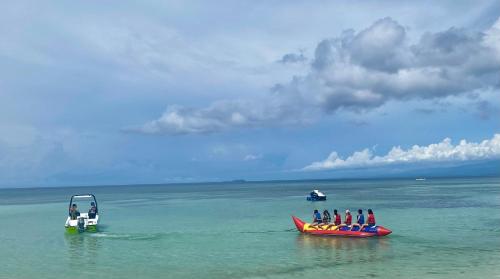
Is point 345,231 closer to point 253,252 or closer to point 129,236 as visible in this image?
point 253,252

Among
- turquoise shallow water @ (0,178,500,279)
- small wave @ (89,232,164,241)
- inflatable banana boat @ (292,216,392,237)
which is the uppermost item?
inflatable banana boat @ (292,216,392,237)

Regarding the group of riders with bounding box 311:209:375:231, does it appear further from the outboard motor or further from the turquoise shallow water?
the outboard motor

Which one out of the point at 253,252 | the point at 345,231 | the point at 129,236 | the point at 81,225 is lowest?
the point at 253,252

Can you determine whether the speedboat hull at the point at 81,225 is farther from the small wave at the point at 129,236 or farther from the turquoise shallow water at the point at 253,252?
the small wave at the point at 129,236

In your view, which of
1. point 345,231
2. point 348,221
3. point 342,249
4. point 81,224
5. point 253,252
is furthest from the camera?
point 81,224

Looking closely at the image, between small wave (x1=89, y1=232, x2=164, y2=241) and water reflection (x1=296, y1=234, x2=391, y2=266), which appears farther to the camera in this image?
small wave (x1=89, y1=232, x2=164, y2=241)

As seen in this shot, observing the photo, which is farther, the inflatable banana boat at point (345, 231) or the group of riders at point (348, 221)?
the group of riders at point (348, 221)

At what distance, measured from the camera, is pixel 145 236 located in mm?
38125

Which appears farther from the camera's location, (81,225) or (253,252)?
(81,225)

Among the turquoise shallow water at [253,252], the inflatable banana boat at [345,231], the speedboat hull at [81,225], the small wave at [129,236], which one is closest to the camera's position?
the turquoise shallow water at [253,252]

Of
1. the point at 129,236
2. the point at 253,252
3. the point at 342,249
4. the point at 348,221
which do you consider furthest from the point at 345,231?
the point at 129,236

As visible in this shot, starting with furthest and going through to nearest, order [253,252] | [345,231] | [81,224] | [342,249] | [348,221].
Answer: [81,224] → [348,221] → [345,231] → [253,252] → [342,249]

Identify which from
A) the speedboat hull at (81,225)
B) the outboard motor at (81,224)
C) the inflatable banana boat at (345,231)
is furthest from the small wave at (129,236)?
the inflatable banana boat at (345,231)

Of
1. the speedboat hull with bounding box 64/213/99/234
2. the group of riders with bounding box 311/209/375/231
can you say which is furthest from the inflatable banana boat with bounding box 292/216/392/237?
the speedboat hull with bounding box 64/213/99/234
